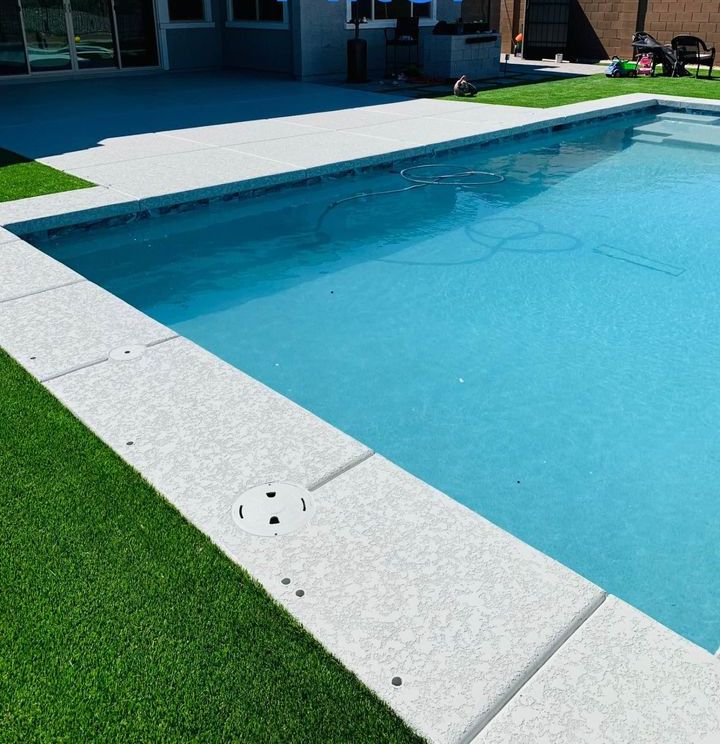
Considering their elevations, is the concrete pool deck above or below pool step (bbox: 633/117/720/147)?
below

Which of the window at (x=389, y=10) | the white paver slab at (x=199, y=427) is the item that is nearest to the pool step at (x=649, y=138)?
the window at (x=389, y=10)

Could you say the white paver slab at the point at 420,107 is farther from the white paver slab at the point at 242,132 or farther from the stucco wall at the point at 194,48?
the stucco wall at the point at 194,48

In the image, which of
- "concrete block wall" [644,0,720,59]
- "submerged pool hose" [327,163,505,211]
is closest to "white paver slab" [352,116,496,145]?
"submerged pool hose" [327,163,505,211]

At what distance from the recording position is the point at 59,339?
12.7 ft

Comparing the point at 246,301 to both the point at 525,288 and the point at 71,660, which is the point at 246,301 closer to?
the point at 525,288

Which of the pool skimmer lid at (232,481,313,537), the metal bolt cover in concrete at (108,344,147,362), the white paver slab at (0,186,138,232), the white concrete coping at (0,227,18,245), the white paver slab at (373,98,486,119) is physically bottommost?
the pool skimmer lid at (232,481,313,537)

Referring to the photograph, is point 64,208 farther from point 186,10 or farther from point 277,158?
point 186,10

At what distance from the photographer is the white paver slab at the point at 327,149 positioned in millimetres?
7996

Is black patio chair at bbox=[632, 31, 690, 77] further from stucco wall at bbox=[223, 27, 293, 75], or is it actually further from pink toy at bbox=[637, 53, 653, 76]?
stucco wall at bbox=[223, 27, 293, 75]

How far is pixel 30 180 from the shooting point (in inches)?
284

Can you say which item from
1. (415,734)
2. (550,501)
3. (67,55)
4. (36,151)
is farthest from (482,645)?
(67,55)

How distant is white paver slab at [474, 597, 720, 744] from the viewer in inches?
71.1

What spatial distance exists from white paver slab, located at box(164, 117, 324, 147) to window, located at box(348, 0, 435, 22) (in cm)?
575

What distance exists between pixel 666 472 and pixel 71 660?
9.23 ft
